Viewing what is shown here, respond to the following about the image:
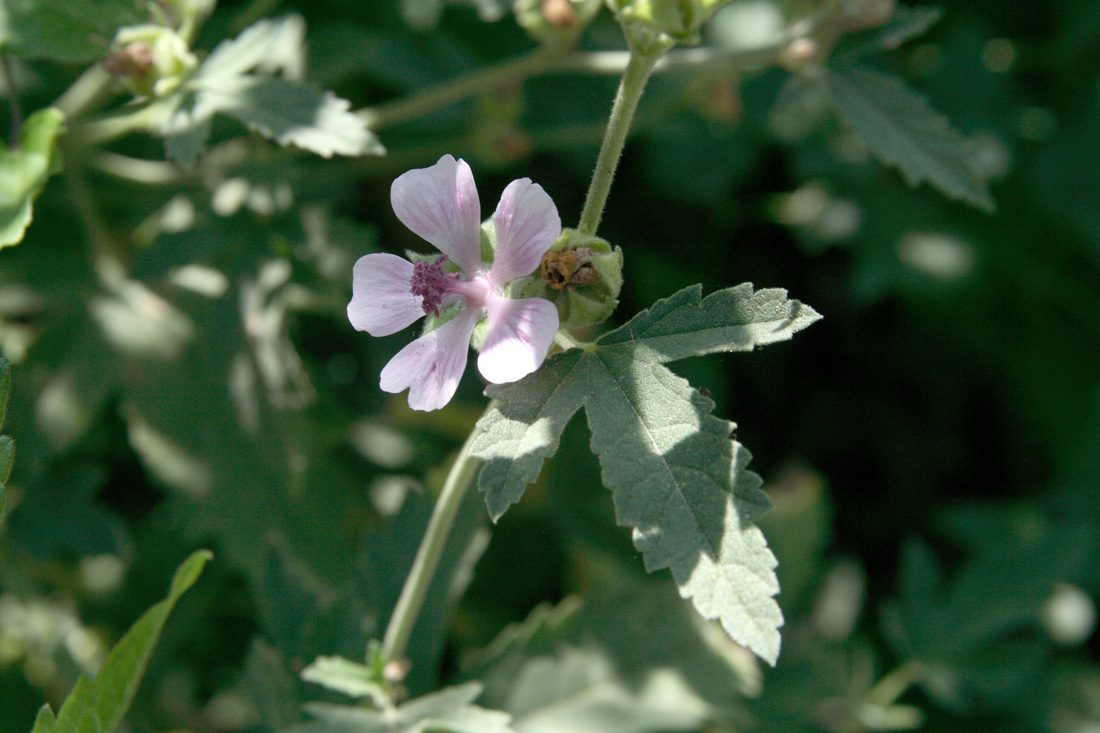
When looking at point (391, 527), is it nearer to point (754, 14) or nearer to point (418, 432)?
point (418, 432)

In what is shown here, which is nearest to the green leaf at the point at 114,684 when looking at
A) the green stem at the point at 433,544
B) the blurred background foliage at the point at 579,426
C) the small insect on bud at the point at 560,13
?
the green stem at the point at 433,544

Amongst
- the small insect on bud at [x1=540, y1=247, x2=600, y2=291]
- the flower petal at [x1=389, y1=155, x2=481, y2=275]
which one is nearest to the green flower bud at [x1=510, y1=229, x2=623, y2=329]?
the small insect on bud at [x1=540, y1=247, x2=600, y2=291]

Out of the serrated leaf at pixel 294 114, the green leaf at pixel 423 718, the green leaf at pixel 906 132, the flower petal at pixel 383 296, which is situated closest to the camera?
the flower petal at pixel 383 296

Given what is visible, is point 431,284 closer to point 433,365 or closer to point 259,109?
point 433,365

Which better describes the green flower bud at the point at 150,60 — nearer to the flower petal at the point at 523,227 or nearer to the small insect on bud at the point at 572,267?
the flower petal at the point at 523,227

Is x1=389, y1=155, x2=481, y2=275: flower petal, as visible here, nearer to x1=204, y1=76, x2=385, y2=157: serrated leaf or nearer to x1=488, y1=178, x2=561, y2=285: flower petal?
x1=488, y1=178, x2=561, y2=285: flower petal
